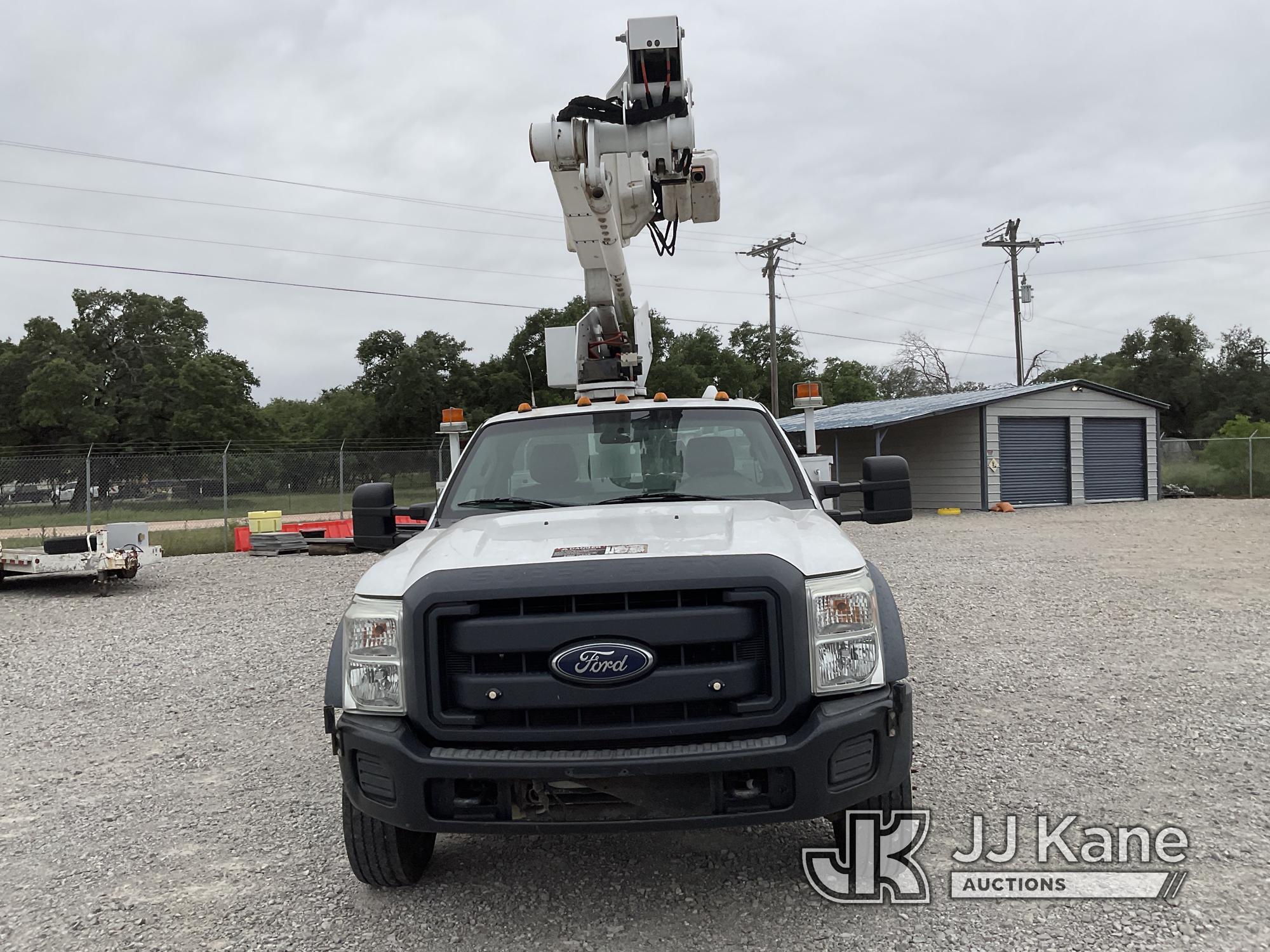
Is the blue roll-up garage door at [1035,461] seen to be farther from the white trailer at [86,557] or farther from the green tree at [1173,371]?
the green tree at [1173,371]

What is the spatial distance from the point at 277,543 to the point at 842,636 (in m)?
16.3

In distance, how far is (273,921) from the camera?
3352mm

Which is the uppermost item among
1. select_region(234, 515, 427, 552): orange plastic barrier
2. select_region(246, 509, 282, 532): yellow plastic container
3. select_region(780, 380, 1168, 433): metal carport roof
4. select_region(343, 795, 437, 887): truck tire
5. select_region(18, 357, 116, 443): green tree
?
select_region(18, 357, 116, 443): green tree

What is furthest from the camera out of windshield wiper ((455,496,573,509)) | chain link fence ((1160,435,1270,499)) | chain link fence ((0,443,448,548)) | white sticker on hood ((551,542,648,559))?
chain link fence ((1160,435,1270,499))

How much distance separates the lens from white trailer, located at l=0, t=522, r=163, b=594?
41.0ft

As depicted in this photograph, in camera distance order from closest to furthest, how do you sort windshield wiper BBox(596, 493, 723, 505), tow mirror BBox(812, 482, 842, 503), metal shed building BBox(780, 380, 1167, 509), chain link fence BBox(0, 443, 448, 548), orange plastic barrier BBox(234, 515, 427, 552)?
windshield wiper BBox(596, 493, 723, 505) → tow mirror BBox(812, 482, 842, 503) → orange plastic barrier BBox(234, 515, 427, 552) → chain link fence BBox(0, 443, 448, 548) → metal shed building BBox(780, 380, 1167, 509)

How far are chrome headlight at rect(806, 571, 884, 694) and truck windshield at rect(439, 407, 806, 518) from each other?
1179 millimetres

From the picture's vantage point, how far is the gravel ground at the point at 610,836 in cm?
323

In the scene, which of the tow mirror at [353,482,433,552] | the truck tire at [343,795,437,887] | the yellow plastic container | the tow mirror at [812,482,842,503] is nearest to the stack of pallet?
the yellow plastic container

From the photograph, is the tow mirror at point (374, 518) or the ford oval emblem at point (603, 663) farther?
the tow mirror at point (374, 518)

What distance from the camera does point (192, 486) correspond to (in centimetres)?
2341

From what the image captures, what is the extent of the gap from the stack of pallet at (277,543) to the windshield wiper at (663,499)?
48.2 feet

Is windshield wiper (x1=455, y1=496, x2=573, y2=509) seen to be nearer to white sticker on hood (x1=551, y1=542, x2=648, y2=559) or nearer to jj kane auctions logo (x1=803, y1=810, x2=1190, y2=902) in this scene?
white sticker on hood (x1=551, y1=542, x2=648, y2=559)

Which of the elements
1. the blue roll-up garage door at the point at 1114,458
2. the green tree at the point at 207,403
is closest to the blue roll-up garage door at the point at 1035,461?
the blue roll-up garage door at the point at 1114,458
